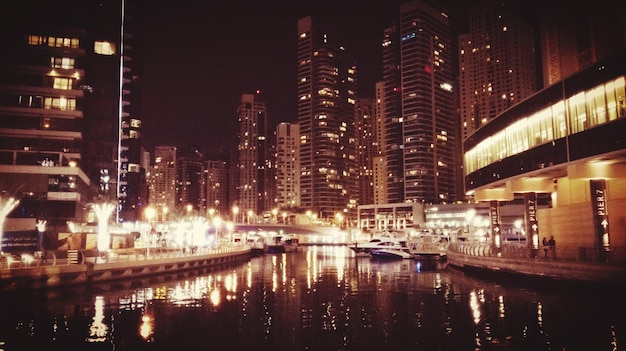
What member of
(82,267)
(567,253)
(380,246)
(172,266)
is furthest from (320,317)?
(380,246)

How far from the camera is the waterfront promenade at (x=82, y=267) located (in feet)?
113

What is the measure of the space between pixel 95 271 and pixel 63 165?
36.6 metres

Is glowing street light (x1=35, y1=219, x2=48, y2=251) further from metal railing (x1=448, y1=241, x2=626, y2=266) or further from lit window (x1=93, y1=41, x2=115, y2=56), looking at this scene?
lit window (x1=93, y1=41, x2=115, y2=56)

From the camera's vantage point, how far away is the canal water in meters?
20.1

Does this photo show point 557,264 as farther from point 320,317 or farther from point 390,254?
point 390,254

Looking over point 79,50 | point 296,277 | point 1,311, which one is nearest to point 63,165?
point 79,50

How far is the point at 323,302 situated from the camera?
104 feet

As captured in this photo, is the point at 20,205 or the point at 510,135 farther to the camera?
the point at 20,205

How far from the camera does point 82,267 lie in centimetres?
3916

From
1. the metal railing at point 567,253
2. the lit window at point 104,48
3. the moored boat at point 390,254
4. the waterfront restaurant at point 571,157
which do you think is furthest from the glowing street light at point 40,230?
the waterfront restaurant at point 571,157

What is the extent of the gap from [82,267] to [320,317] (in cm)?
2284

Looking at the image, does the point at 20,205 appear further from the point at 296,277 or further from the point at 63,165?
the point at 296,277

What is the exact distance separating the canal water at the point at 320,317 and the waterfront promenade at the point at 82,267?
118 centimetres

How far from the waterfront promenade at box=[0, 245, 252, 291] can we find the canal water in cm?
118
